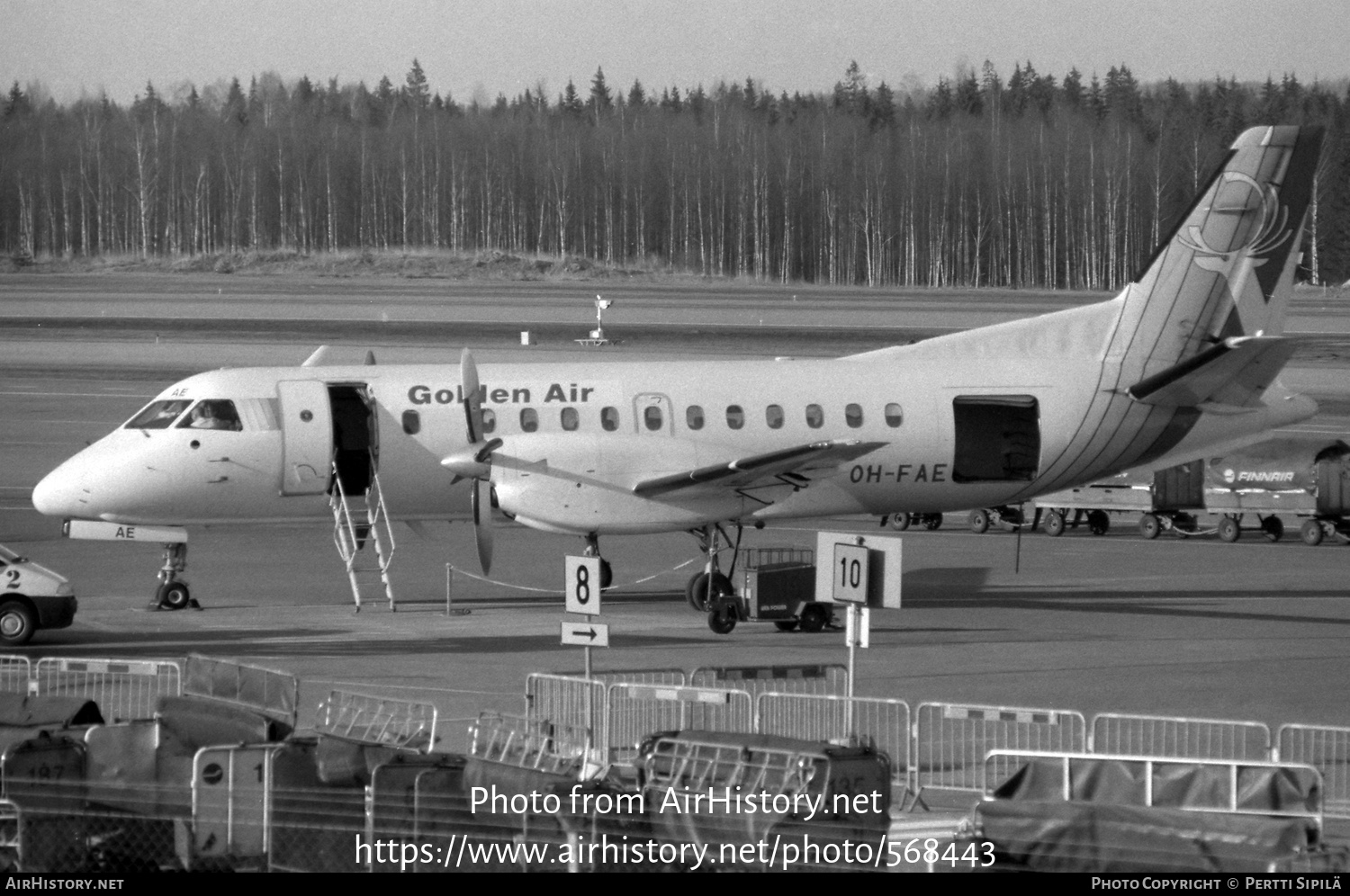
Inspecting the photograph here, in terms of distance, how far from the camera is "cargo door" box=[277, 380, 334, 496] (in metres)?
22.0

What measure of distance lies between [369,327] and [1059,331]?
35897 millimetres

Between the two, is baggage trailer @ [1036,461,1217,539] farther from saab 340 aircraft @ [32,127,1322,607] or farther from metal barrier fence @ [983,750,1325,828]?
metal barrier fence @ [983,750,1325,828]

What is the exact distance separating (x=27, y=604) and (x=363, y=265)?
5769 cm

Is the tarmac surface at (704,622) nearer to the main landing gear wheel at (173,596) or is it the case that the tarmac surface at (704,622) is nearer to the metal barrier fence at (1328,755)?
the main landing gear wheel at (173,596)

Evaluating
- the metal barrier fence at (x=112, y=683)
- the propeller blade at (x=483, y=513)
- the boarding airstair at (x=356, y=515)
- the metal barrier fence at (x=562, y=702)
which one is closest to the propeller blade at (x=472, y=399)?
the propeller blade at (x=483, y=513)

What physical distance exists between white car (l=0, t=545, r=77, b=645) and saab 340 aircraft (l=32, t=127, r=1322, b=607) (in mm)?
3219

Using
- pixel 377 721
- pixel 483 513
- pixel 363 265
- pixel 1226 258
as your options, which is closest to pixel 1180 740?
pixel 377 721

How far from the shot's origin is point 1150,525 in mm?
33656

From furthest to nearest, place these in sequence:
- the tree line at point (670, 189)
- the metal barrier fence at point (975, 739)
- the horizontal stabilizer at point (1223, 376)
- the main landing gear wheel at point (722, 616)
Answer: the tree line at point (670, 189) < the horizontal stabilizer at point (1223, 376) < the main landing gear wheel at point (722, 616) < the metal barrier fence at point (975, 739)

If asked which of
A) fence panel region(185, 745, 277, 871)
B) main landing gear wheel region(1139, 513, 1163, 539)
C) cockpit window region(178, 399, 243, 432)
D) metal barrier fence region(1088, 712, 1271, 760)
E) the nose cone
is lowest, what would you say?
main landing gear wheel region(1139, 513, 1163, 539)

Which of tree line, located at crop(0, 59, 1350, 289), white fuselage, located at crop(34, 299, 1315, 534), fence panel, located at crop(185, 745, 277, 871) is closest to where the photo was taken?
fence panel, located at crop(185, 745, 277, 871)

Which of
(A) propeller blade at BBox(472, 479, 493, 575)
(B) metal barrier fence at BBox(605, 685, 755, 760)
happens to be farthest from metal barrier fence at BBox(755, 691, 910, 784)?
(A) propeller blade at BBox(472, 479, 493, 575)

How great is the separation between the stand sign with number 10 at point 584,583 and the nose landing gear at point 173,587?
982 cm

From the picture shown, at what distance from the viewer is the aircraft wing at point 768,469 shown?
20.7 meters
